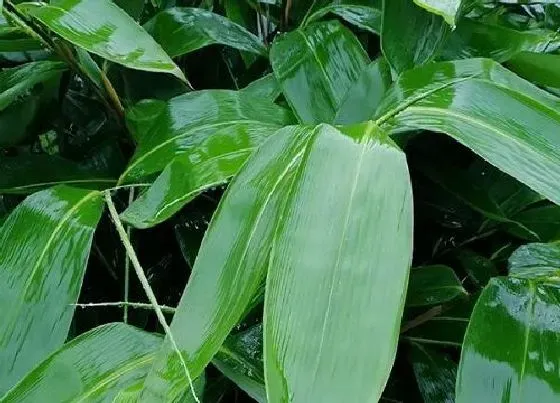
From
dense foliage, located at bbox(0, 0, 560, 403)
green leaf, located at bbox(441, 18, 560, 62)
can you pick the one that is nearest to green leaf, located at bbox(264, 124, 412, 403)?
dense foliage, located at bbox(0, 0, 560, 403)

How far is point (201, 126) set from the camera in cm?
46

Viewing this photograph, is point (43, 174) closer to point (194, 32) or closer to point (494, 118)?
point (194, 32)

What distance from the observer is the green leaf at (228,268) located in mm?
299

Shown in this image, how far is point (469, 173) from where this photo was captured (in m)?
0.57

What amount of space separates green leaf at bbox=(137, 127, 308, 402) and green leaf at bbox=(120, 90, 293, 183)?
0.32 ft

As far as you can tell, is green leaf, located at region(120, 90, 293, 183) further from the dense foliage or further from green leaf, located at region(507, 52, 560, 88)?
green leaf, located at region(507, 52, 560, 88)

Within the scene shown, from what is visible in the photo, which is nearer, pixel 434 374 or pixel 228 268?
pixel 228 268

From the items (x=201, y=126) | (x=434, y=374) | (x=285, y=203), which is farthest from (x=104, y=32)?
(x=434, y=374)

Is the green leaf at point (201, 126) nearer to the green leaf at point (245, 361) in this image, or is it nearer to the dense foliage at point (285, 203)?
the dense foliage at point (285, 203)

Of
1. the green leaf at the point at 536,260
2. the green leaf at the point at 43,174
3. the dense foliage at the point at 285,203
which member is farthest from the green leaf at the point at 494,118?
the green leaf at the point at 43,174

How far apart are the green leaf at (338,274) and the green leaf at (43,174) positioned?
0.30m

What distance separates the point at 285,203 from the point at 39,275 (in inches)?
6.5

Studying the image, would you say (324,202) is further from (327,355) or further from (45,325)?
(45,325)

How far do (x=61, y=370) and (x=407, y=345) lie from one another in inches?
10.9
